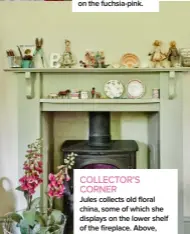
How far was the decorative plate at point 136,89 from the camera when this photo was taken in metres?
1.21

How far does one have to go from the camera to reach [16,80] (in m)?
1.25

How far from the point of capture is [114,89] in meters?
1.21

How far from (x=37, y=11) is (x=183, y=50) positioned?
541 mm

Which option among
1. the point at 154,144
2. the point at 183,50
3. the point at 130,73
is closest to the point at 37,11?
the point at 130,73

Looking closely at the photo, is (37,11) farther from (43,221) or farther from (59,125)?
(43,221)

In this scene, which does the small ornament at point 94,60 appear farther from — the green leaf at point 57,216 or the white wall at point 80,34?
the green leaf at point 57,216

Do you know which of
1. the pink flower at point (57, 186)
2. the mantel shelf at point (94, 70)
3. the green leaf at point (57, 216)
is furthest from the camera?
the mantel shelf at point (94, 70)

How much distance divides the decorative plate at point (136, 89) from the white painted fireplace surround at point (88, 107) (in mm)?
19
